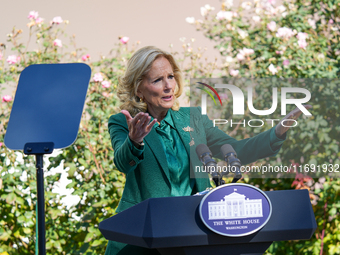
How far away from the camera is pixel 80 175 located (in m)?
3.26

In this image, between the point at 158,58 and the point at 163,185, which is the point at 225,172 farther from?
the point at 158,58

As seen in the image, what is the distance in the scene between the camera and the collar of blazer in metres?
1.41

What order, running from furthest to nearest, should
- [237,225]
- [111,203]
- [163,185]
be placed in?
[111,203] → [163,185] → [237,225]

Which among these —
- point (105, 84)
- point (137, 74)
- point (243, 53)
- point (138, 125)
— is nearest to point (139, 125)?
point (138, 125)

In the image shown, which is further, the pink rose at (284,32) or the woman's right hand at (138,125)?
the pink rose at (284,32)

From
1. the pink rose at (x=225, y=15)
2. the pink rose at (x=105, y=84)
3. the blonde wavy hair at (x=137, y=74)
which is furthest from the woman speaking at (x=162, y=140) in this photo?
the pink rose at (x=225, y=15)

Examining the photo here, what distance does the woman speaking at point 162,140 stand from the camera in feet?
4.51

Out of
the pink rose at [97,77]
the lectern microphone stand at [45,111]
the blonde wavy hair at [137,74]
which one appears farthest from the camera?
the pink rose at [97,77]

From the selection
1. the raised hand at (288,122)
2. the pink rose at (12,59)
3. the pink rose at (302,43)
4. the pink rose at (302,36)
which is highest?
the pink rose at (302,36)

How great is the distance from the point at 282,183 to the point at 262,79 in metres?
0.87

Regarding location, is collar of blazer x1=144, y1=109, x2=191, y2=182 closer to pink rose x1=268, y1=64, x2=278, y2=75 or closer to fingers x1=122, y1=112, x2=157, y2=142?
fingers x1=122, y1=112, x2=157, y2=142

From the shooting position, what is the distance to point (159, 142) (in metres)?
1.47

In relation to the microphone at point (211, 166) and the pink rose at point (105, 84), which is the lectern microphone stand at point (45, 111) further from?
the pink rose at point (105, 84)

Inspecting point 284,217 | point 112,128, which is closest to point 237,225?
point 284,217
